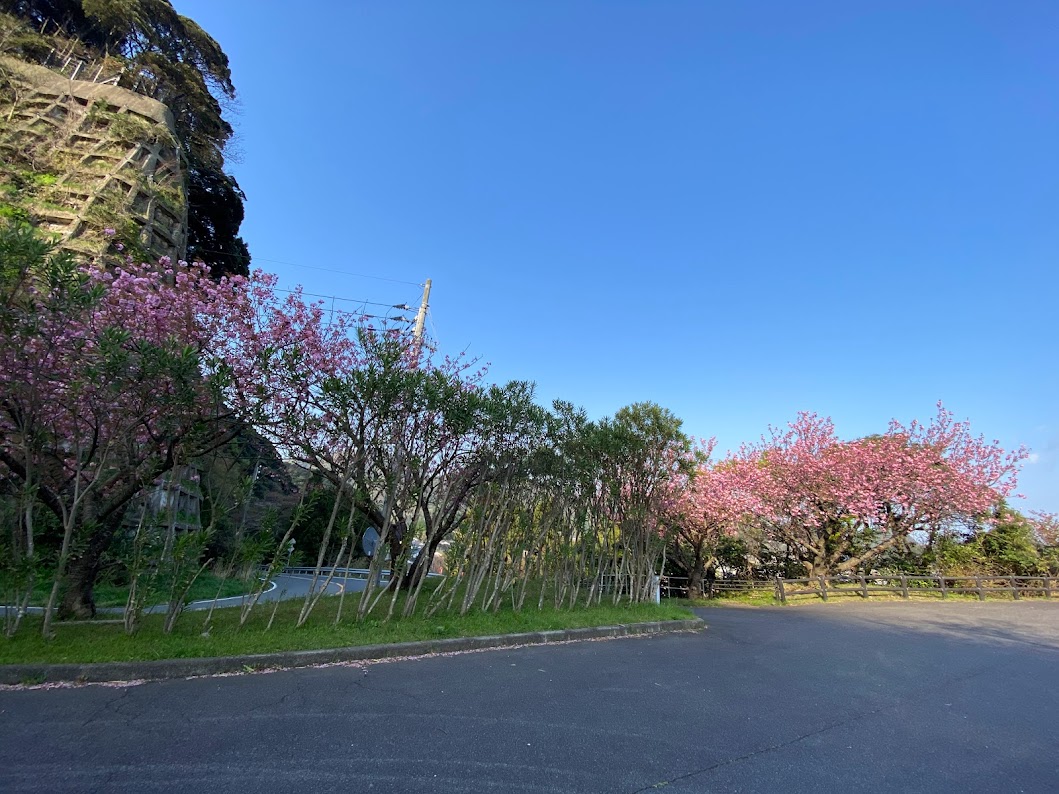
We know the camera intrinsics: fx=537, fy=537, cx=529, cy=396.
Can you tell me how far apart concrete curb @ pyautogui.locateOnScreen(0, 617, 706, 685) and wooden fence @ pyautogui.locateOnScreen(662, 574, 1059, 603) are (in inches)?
560

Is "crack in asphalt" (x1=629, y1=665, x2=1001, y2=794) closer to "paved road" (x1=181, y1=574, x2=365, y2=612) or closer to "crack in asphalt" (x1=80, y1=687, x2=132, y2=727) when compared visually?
"crack in asphalt" (x1=80, y1=687, x2=132, y2=727)

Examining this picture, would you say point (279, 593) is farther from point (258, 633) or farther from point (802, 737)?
point (802, 737)

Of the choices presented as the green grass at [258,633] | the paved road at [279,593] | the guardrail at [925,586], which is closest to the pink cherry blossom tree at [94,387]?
the green grass at [258,633]

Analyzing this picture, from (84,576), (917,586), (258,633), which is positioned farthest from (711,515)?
(84,576)

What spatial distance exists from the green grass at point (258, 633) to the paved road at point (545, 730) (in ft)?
2.28

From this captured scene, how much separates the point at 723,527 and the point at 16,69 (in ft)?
109

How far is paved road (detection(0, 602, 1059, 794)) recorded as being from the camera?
335 cm

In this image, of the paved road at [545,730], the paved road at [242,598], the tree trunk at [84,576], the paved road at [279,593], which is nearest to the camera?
the paved road at [545,730]

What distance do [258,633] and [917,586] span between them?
2402 centimetres

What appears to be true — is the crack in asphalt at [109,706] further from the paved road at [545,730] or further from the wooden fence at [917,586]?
the wooden fence at [917,586]

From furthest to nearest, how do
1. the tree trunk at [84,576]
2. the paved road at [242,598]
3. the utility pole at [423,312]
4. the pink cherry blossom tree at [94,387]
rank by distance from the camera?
the utility pole at [423,312] < the paved road at [242,598] < the tree trunk at [84,576] < the pink cherry blossom tree at [94,387]

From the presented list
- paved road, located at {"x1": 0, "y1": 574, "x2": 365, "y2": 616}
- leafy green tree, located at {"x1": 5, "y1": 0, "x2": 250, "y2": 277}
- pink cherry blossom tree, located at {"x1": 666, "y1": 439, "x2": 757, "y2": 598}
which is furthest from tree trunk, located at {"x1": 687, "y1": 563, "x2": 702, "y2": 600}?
leafy green tree, located at {"x1": 5, "y1": 0, "x2": 250, "y2": 277}

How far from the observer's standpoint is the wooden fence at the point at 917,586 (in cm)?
1970

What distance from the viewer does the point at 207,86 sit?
24766 millimetres
